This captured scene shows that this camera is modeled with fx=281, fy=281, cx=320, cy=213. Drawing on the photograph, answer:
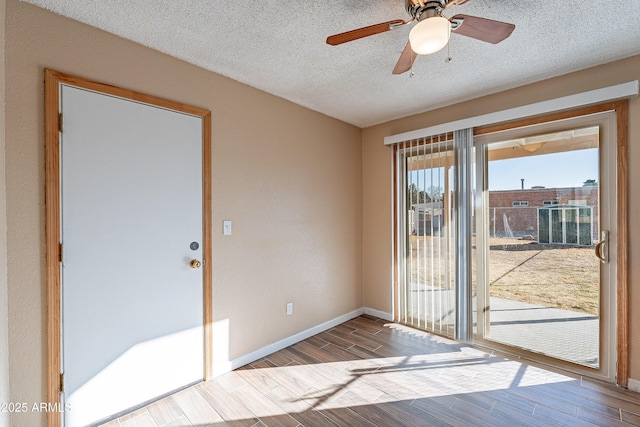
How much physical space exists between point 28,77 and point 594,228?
4.02 m

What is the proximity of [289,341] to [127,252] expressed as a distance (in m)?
1.76

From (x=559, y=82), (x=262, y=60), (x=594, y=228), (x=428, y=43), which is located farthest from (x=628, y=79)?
(x=262, y=60)

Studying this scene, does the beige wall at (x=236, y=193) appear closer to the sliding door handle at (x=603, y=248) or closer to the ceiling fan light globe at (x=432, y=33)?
the ceiling fan light globe at (x=432, y=33)

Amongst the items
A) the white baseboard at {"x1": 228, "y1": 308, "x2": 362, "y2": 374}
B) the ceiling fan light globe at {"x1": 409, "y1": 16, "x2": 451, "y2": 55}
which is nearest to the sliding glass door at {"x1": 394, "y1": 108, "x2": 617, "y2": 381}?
the white baseboard at {"x1": 228, "y1": 308, "x2": 362, "y2": 374}

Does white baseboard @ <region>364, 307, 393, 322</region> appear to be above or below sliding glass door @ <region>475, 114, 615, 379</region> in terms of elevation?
below

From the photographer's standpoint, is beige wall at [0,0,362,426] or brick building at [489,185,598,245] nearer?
beige wall at [0,0,362,426]

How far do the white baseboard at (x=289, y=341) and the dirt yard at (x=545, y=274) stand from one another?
134cm

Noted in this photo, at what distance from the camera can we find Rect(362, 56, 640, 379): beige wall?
210 centimetres

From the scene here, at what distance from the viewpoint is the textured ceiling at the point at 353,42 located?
5.34 ft

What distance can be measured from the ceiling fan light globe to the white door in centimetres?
172

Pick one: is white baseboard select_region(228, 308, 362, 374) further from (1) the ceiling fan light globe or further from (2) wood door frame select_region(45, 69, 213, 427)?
(1) the ceiling fan light globe

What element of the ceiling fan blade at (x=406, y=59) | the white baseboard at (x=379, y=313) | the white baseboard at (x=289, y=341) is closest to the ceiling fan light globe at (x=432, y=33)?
the ceiling fan blade at (x=406, y=59)

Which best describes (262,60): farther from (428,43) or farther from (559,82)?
(559,82)

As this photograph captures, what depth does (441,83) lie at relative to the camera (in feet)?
8.40
